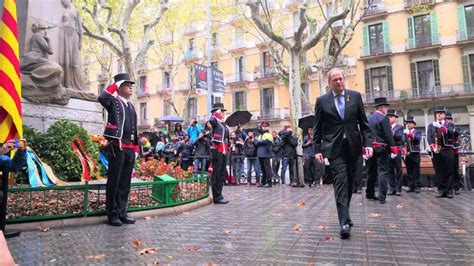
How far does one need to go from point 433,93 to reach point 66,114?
30.9m

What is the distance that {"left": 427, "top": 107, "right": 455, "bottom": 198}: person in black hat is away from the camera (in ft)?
30.2

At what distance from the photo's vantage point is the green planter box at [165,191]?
704 centimetres

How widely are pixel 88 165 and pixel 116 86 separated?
8.29 feet

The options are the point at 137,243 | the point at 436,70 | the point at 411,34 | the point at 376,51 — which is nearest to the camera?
the point at 137,243

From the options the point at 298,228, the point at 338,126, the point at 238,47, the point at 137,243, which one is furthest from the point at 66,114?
the point at 238,47

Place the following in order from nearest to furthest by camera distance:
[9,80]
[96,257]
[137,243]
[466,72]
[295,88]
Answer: [96,257]
[137,243]
[9,80]
[295,88]
[466,72]

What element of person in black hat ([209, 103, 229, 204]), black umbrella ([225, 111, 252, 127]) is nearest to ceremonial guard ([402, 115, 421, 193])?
person in black hat ([209, 103, 229, 204])

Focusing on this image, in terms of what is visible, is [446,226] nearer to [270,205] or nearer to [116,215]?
[270,205]

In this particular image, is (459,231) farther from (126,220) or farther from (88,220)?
(88,220)

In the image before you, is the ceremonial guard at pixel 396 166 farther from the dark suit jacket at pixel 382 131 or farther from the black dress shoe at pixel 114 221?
the black dress shoe at pixel 114 221

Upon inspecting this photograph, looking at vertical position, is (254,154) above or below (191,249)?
above

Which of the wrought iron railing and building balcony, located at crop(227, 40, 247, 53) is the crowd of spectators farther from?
building balcony, located at crop(227, 40, 247, 53)

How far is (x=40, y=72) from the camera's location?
8.08 metres

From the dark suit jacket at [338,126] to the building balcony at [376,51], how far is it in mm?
31739
